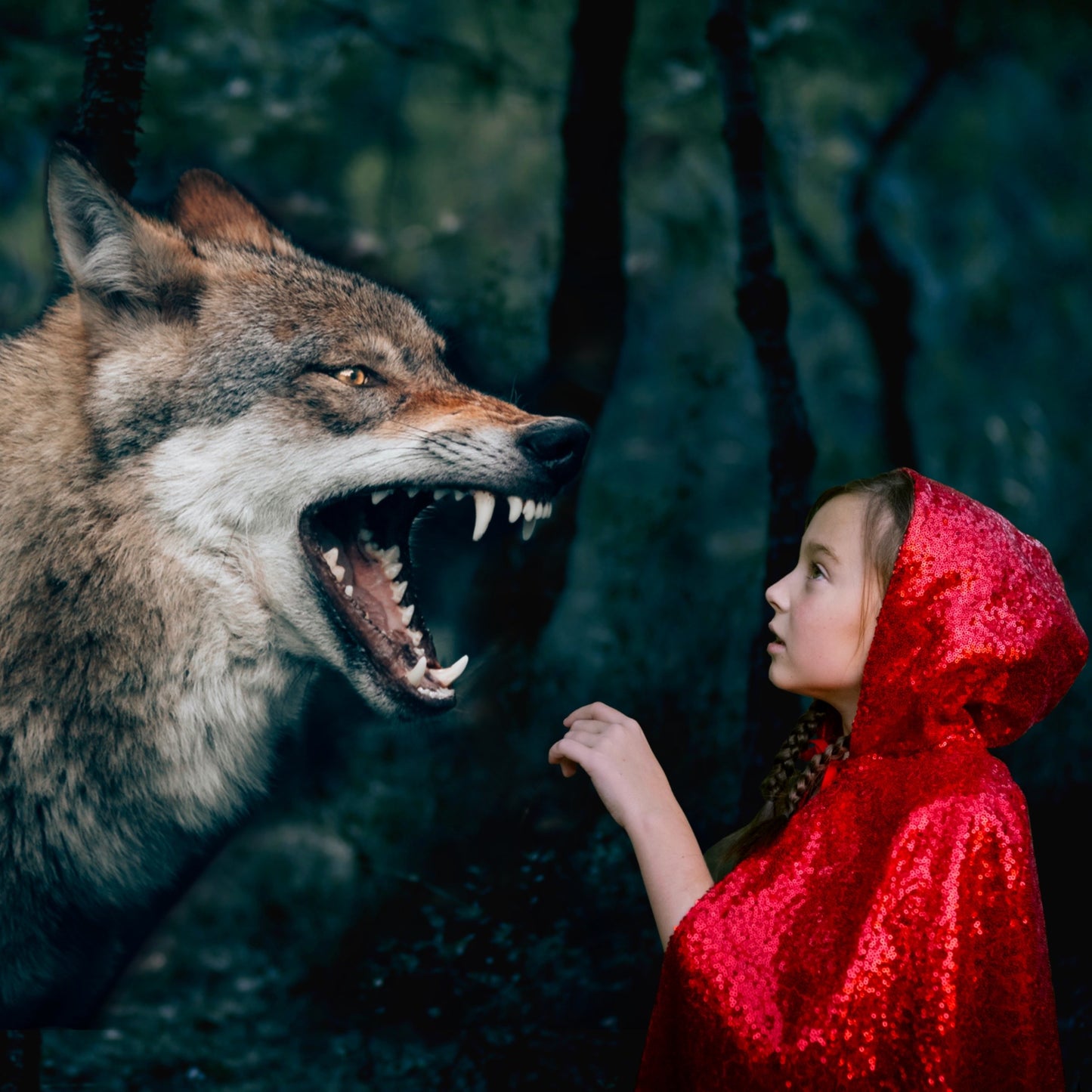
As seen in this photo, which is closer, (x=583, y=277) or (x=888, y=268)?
(x=583, y=277)

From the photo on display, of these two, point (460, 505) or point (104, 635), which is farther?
point (460, 505)

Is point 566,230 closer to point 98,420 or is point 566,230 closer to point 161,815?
point 98,420

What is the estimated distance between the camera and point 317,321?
6.39 feet

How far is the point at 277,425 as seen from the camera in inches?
72.4

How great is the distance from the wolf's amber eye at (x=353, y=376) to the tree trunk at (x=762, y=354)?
1.14 m

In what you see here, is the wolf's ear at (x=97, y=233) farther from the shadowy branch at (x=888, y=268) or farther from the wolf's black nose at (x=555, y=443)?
the shadowy branch at (x=888, y=268)

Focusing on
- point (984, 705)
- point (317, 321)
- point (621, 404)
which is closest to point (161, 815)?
point (317, 321)

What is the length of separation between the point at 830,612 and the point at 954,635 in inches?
8.5

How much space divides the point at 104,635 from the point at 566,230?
156 cm

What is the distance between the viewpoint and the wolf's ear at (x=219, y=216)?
78.1 inches

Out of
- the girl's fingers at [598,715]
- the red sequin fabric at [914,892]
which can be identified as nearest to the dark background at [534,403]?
the girl's fingers at [598,715]

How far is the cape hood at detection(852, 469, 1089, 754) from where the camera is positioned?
140 centimetres

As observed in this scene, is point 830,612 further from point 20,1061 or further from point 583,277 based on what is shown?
point 20,1061

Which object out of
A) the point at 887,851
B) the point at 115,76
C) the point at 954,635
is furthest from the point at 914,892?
A: the point at 115,76
